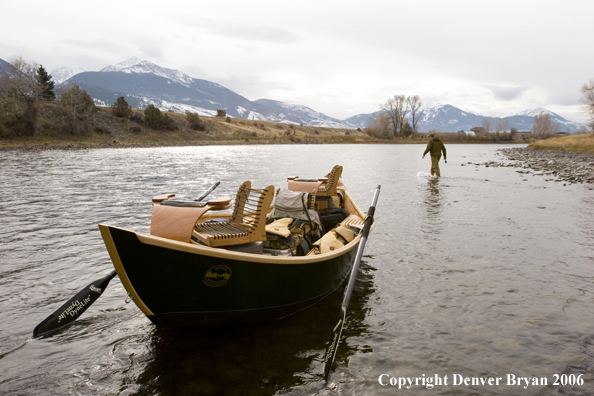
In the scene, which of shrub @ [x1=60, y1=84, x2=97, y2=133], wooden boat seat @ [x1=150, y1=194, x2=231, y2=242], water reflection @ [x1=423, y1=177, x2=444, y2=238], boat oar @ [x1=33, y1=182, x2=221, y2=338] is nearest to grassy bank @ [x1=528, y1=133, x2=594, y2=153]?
water reflection @ [x1=423, y1=177, x2=444, y2=238]

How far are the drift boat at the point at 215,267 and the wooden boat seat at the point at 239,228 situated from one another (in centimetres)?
1

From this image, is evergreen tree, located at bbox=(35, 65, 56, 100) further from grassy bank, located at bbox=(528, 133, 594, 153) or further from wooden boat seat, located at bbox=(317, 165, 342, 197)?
grassy bank, located at bbox=(528, 133, 594, 153)

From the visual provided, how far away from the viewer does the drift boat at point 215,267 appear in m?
3.96

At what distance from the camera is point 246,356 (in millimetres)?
4547

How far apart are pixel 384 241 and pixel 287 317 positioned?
197 inches

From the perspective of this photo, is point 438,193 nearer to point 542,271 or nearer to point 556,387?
point 542,271

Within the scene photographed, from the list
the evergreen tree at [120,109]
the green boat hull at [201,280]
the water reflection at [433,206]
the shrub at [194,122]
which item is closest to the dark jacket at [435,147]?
the water reflection at [433,206]

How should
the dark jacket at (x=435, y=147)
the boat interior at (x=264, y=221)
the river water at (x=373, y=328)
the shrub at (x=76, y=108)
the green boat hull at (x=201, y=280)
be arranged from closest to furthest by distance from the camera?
the green boat hull at (x=201, y=280)
the river water at (x=373, y=328)
the boat interior at (x=264, y=221)
the dark jacket at (x=435, y=147)
the shrub at (x=76, y=108)

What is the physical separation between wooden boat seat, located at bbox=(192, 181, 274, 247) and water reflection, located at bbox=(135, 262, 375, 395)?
1299 mm

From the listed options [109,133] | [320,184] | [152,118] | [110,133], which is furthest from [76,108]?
[320,184]

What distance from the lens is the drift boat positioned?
3.96 m

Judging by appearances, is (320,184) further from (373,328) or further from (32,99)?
(32,99)

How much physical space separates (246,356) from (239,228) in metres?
1.74

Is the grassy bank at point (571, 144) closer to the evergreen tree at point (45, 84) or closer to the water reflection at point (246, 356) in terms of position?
the water reflection at point (246, 356)
